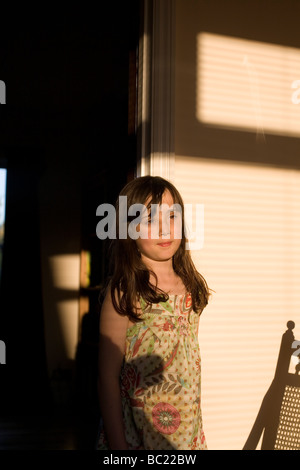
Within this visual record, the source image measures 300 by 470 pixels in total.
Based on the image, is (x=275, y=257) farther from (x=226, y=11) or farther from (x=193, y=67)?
(x=226, y=11)

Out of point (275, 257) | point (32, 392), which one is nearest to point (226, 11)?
point (275, 257)

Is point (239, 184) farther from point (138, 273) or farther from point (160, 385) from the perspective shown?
point (160, 385)

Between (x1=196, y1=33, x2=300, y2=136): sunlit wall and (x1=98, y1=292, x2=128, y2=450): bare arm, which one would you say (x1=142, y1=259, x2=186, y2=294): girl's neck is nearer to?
(x1=98, y1=292, x2=128, y2=450): bare arm

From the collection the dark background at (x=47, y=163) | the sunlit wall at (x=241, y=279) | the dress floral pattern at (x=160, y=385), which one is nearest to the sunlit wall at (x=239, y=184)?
the sunlit wall at (x=241, y=279)

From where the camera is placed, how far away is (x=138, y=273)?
1.48 m

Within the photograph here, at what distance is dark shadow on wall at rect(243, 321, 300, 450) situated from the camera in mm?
2162

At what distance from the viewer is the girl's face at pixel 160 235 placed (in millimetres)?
1498

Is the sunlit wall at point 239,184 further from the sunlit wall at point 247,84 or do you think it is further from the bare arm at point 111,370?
the bare arm at point 111,370

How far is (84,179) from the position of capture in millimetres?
5797

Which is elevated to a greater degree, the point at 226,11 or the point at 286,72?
the point at 226,11

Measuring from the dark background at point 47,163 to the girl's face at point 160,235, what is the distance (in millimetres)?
2817

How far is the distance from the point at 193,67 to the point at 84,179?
363 centimetres

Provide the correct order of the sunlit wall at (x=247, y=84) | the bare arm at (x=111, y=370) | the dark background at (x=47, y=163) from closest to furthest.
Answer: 1. the bare arm at (x=111, y=370)
2. the sunlit wall at (x=247, y=84)
3. the dark background at (x=47, y=163)

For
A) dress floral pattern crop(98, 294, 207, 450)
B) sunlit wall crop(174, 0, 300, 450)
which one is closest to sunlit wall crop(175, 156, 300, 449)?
sunlit wall crop(174, 0, 300, 450)
